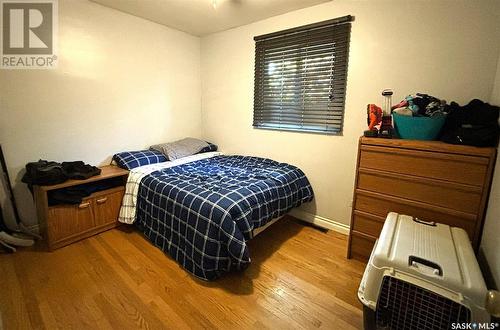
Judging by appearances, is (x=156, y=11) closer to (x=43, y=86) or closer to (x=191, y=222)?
(x=43, y=86)

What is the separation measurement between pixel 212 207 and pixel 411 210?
139 centimetres

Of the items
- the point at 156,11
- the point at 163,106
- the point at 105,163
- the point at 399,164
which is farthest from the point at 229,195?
the point at 156,11

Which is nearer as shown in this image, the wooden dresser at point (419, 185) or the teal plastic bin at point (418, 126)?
the wooden dresser at point (419, 185)

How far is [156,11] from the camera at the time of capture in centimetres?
248

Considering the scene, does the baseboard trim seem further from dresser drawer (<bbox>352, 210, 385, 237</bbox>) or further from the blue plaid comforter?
dresser drawer (<bbox>352, 210, 385, 237</bbox>)

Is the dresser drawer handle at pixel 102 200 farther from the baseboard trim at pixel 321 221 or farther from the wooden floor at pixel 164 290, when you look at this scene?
the baseboard trim at pixel 321 221

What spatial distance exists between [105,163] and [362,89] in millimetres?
2769

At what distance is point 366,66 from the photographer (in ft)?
6.69

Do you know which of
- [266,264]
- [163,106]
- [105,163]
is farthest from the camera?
[163,106]

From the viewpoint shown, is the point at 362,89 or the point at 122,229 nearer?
the point at 362,89

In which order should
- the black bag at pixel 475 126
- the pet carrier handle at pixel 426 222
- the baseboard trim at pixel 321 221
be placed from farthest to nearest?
the baseboard trim at pixel 321 221, the pet carrier handle at pixel 426 222, the black bag at pixel 475 126

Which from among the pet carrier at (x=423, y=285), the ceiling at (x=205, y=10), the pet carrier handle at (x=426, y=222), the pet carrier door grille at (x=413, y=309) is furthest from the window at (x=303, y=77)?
the pet carrier door grille at (x=413, y=309)

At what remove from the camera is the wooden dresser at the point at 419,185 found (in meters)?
1.38

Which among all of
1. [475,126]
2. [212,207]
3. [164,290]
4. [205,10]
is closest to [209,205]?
[212,207]
